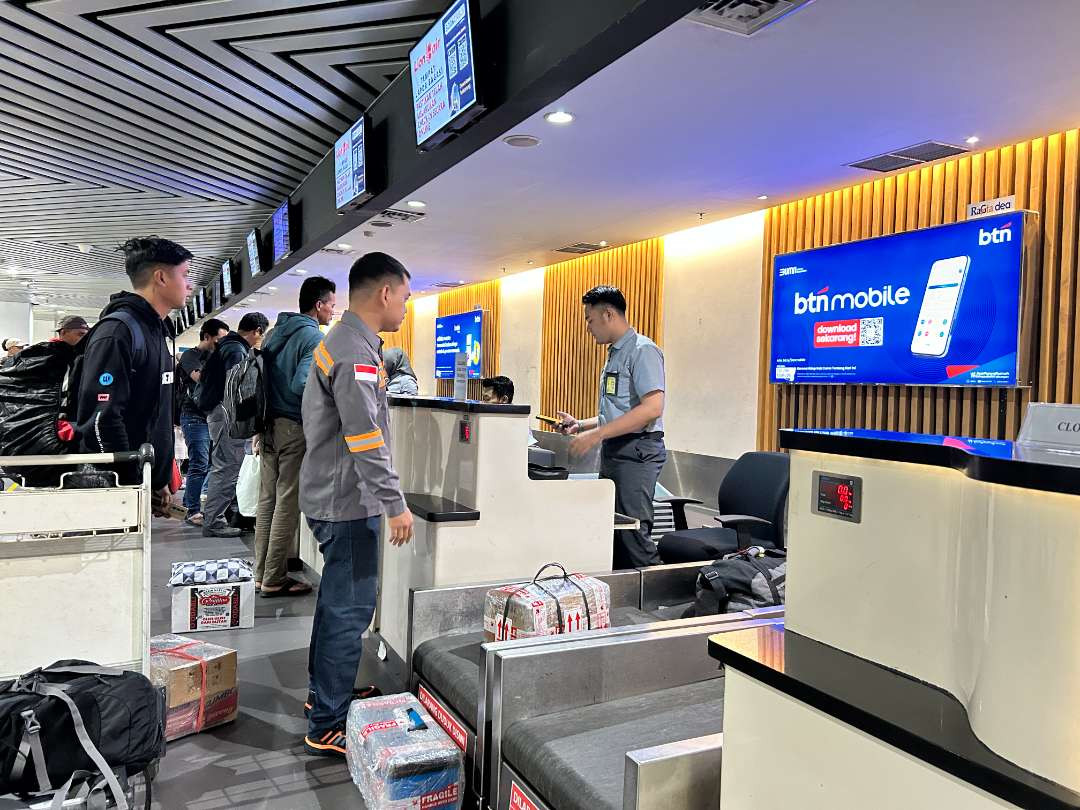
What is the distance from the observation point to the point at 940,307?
4180mm

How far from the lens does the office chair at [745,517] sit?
3.74 meters

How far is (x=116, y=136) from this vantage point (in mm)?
5602

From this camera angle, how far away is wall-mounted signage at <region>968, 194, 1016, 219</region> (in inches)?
155

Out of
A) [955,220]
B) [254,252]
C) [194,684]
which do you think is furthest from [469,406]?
[254,252]

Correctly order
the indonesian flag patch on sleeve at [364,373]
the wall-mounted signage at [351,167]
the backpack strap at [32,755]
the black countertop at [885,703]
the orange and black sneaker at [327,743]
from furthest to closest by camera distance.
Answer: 1. the wall-mounted signage at [351,167]
2. the orange and black sneaker at [327,743]
3. the indonesian flag patch on sleeve at [364,373]
4. the backpack strap at [32,755]
5. the black countertop at [885,703]

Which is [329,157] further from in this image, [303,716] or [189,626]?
[303,716]

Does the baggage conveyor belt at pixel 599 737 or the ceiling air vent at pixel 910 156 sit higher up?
the ceiling air vent at pixel 910 156

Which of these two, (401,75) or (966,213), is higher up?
(401,75)

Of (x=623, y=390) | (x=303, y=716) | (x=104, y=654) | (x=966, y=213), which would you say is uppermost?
(x=966, y=213)

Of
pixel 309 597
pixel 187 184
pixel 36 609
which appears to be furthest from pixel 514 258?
pixel 36 609

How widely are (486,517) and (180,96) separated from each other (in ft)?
12.0

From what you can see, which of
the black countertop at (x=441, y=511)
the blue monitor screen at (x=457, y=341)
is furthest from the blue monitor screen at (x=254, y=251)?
the black countertop at (x=441, y=511)

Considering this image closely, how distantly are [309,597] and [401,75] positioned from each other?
10.0 ft

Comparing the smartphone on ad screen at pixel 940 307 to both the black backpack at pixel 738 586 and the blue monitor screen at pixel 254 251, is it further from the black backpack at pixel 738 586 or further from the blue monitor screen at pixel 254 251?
the blue monitor screen at pixel 254 251
